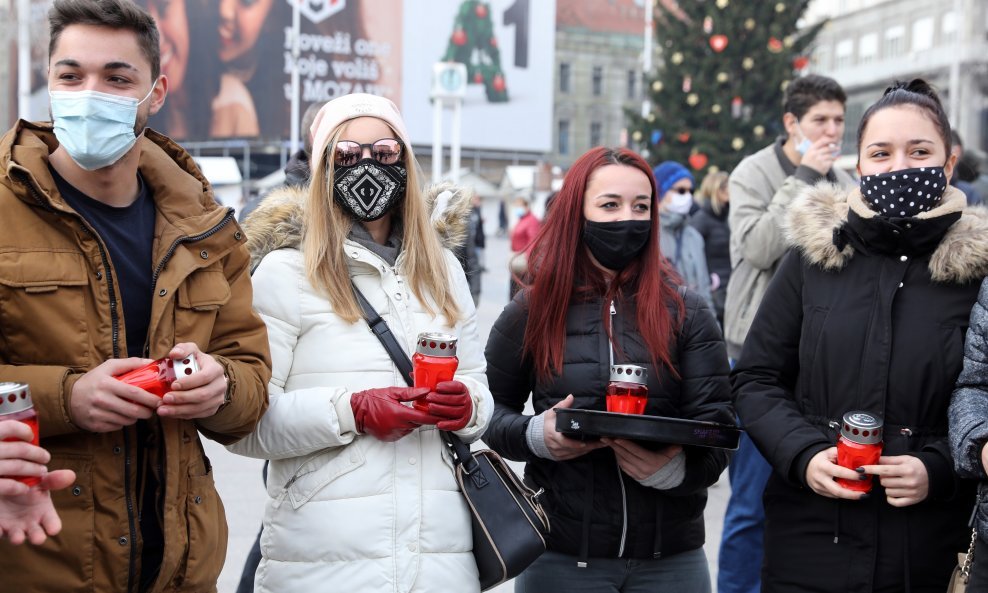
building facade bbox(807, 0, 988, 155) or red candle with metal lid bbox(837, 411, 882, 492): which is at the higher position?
building facade bbox(807, 0, 988, 155)

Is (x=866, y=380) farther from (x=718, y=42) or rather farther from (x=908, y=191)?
(x=718, y=42)

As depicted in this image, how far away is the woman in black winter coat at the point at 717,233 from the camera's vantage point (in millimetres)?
8602

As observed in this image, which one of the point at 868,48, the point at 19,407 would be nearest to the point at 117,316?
the point at 19,407

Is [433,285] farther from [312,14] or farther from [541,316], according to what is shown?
[312,14]

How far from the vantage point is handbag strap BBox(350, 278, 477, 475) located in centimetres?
297

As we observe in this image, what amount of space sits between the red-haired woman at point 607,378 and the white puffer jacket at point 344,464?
1.39 ft

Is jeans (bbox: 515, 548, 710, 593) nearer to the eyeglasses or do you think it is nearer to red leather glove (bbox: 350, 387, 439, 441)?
red leather glove (bbox: 350, 387, 439, 441)

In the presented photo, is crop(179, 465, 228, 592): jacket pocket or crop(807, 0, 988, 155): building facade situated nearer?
crop(179, 465, 228, 592): jacket pocket

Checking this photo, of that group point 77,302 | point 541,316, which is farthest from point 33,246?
point 541,316

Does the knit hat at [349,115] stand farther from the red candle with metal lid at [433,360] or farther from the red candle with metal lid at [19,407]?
the red candle with metal lid at [19,407]

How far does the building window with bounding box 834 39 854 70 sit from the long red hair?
5336 cm

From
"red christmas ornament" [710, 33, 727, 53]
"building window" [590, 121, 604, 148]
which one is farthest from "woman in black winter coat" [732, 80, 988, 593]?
"building window" [590, 121, 604, 148]

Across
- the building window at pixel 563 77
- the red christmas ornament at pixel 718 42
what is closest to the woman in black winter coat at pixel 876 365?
the red christmas ornament at pixel 718 42

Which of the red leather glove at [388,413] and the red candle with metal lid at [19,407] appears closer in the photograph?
the red candle with metal lid at [19,407]
